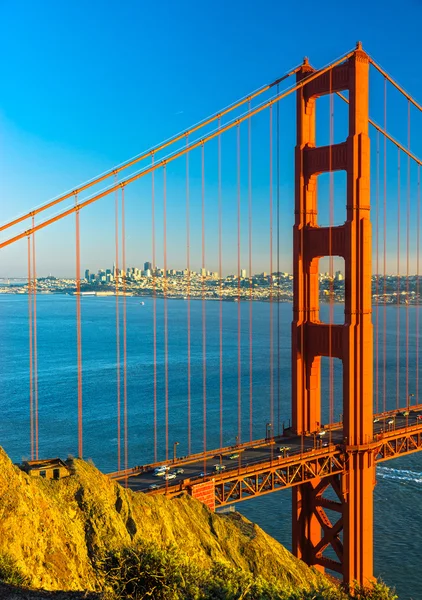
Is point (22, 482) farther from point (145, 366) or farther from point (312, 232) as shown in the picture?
point (145, 366)

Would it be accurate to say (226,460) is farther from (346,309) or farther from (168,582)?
(168,582)

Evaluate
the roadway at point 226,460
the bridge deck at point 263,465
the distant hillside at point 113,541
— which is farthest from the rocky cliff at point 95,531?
the roadway at point 226,460

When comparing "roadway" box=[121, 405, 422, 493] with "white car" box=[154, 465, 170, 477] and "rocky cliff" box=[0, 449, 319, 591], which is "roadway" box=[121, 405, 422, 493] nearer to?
"white car" box=[154, 465, 170, 477]

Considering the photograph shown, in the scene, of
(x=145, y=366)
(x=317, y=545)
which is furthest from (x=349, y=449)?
(x=145, y=366)

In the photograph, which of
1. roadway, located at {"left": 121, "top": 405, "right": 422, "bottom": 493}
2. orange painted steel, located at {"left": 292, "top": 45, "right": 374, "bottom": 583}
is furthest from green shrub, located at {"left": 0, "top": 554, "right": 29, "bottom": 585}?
orange painted steel, located at {"left": 292, "top": 45, "right": 374, "bottom": 583}

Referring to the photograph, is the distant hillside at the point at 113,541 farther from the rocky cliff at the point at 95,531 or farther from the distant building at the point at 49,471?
the distant building at the point at 49,471

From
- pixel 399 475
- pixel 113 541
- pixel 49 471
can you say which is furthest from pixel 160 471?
pixel 399 475
